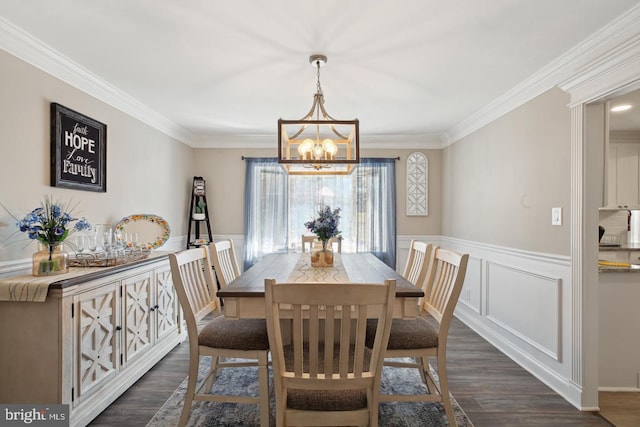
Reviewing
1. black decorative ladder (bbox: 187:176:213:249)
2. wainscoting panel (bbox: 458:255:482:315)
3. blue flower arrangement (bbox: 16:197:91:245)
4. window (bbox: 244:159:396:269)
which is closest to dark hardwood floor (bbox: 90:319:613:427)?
wainscoting panel (bbox: 458:255:482:315)

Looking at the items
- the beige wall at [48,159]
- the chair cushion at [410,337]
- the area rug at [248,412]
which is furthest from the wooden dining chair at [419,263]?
the beige wall at [48,159]

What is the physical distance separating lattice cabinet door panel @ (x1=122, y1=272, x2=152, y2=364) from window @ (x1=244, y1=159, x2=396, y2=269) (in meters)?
2.17

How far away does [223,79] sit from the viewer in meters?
2.83

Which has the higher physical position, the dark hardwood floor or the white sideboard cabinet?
the white sideboard cabinet

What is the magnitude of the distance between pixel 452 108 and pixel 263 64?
6.74ft

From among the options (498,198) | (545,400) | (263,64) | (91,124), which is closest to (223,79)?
(263,64)

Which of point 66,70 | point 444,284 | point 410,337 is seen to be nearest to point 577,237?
point 444,284

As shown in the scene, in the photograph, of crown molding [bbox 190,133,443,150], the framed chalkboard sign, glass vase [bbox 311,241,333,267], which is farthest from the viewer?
crown molding [bbox 190,133,443,150]

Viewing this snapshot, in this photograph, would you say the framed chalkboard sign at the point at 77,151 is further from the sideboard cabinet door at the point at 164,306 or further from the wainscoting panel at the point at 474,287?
the wainscoting panel at the point at 474,287

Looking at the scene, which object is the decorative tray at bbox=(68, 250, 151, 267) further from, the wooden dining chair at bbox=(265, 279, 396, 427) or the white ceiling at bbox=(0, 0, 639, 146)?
the wooden dining chair at bbox=(265, 279, 396, 427)

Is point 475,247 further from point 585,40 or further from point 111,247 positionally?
point 111,247

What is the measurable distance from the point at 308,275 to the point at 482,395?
1.48 metres

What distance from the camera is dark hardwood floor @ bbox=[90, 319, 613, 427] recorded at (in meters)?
2.13

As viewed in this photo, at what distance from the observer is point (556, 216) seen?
2543 millimetres
